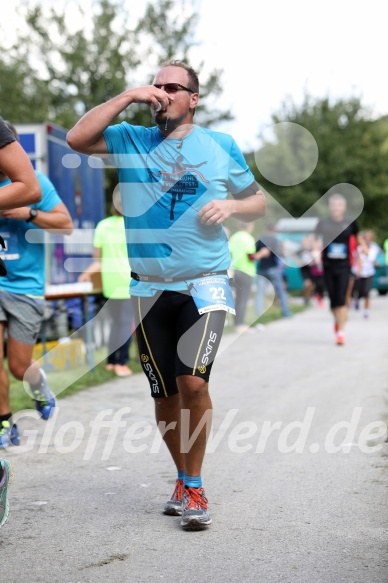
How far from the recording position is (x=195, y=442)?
4.60m

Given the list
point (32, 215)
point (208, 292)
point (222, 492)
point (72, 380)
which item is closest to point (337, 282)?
point (72, 380)

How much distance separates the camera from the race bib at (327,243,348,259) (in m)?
13.3

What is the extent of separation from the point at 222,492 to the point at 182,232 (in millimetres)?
1523

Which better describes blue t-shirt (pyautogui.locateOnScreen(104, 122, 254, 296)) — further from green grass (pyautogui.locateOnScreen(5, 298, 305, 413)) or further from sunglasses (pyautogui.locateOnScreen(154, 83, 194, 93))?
green grass (pyautogui.locateOnScreen(5, 298, 305, 413))

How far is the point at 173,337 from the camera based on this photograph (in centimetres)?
475

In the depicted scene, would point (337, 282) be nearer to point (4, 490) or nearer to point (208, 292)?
point (208, 292)

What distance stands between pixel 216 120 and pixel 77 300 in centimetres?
2168

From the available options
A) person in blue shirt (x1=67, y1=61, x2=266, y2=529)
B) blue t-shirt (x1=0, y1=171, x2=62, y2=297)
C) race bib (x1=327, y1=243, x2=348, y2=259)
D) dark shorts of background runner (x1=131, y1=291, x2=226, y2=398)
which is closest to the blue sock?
person in blue shirt (x1=67, y1=61, x2=266, y2=529)

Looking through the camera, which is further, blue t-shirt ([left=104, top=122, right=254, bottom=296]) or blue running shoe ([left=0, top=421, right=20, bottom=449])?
blue running shoe ([left=0, top=421, right=20, bottom=449])

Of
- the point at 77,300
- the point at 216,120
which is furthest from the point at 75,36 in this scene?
the point at 77,300

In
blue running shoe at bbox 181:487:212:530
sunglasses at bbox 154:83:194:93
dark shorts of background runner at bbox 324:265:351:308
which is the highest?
sunglasses at bbox 154:83:194:93

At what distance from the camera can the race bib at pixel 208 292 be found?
4.59 metres

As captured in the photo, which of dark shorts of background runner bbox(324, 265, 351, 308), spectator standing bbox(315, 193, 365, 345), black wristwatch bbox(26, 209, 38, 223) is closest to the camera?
black wristwatch bbox(26, 209, 38, 223)

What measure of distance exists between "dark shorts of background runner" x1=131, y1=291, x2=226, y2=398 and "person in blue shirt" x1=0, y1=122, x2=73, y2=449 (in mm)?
1722
